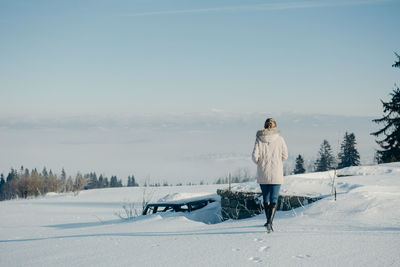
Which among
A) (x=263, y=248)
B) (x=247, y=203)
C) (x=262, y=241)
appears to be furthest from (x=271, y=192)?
(x=247, y=203)

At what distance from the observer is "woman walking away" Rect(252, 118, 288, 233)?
239 inches

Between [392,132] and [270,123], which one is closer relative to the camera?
[270,123]

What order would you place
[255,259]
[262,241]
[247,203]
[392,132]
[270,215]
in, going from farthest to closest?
[392,132] → [247,203] → [270,215] → [262,241] → [255,259]

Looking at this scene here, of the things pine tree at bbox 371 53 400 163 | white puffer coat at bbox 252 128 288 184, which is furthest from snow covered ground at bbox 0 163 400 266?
pine tree at bbox 371 53 400 163

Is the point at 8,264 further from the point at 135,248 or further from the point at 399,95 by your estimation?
the point at 399,95

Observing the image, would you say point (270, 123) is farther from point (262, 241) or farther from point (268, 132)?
point (262, 241)

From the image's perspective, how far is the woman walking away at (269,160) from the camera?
607cm

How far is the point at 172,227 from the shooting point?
7094 millimetres

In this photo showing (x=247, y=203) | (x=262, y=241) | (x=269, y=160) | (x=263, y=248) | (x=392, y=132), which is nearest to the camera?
(x=263, y=248)

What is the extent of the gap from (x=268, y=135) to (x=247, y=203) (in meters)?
3.11

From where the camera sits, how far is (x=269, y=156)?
241 inches

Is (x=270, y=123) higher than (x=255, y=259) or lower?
higher

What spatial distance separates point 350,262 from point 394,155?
26.1 meters

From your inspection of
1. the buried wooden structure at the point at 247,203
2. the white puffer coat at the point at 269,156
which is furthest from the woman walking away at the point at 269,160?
the buried wooden structure at the point at 247,203
